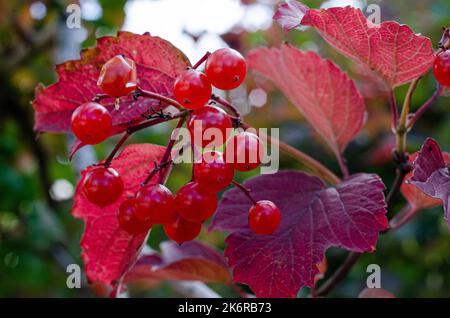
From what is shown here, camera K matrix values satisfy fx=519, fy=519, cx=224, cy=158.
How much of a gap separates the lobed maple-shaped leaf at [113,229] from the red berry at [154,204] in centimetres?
12

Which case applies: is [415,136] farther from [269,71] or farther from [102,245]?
[102,245]

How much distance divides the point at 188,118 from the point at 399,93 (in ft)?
5.45

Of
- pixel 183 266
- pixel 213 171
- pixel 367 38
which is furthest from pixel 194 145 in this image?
pixel 183 266

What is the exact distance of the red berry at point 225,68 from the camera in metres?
0.66

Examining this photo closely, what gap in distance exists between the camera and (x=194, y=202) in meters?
0.67

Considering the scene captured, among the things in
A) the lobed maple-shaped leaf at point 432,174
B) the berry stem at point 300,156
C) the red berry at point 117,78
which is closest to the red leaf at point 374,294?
the berry stem at point 300,156

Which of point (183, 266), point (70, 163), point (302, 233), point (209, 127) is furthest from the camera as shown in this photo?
point (70, 163)

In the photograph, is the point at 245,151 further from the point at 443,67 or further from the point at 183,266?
the point at 183,266

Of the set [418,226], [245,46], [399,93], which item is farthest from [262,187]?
[245,46]

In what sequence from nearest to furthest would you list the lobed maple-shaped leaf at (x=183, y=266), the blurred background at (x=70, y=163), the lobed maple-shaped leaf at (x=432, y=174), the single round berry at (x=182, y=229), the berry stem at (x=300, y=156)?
the lobed maple-shaped leaf at (x=432, y=174) < the single round berry at (x=182, y=229) < the berry stem at (x=300, y=156) < the lobed maple-shaped leaf at (x=183, y=266) < the blurred background at (x=70, y=163)

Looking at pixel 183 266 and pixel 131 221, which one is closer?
pixel 131 221

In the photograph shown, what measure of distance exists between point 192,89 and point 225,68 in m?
0.06

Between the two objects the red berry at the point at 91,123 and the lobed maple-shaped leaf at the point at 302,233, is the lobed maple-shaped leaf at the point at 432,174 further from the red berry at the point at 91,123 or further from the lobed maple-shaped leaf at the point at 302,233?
the red berry at the point at 91,123

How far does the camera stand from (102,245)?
854 millimetres
